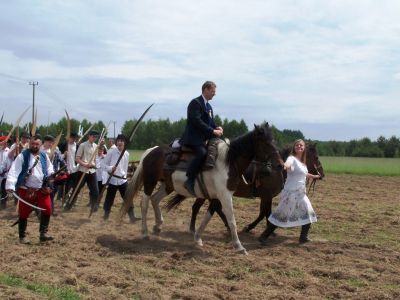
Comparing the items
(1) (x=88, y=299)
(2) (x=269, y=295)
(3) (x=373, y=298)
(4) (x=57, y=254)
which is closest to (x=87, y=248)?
(4) (x=57, y=254)

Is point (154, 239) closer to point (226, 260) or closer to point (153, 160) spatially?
point (153, 160)

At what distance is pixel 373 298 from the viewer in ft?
17.0

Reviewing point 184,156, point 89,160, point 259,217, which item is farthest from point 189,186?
point 89,160

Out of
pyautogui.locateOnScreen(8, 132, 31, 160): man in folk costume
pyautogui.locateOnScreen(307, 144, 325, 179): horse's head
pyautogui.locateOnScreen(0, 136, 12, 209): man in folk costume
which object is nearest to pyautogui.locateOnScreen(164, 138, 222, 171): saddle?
pyautogui.locateOnScreen(307, 144, 325, 179): horse's head

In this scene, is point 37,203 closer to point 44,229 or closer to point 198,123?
point 44,229

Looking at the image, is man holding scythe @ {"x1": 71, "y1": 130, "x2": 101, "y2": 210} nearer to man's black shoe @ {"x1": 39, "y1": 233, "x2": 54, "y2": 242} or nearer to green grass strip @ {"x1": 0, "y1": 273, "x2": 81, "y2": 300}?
man's black shoe @ {"x1": 39, "y1": 233, "x2": 54, "y2": 242}

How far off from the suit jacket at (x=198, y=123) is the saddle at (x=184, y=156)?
0.51ft

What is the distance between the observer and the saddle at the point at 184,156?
740cm

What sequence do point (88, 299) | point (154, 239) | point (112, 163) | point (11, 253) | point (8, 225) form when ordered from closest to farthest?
point (88, 299), point (11, 253), point (154, 239), point (8, 225), point (112, 163)

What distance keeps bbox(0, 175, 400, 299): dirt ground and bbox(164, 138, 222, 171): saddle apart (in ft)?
4.16

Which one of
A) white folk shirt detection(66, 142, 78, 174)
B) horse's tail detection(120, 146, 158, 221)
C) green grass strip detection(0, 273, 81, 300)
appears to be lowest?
green grass strip detection(0, 273, 81, 300)

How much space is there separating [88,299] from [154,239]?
11.5 ft

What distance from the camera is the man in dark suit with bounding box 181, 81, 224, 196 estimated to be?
7379 mm

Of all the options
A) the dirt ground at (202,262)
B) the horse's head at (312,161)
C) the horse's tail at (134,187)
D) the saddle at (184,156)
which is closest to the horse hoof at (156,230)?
the dirt ground at (202,262)
